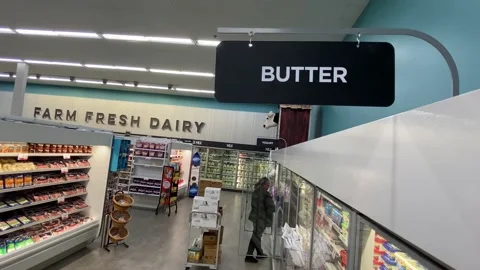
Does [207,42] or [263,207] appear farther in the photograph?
[207,42]

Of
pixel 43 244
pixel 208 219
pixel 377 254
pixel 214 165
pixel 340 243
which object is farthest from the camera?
pixel 214 165

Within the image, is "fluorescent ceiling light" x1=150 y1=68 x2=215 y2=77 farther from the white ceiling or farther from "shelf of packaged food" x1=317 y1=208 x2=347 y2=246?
"shelf of packaged food" x1=317 y1=208 x2=347 y2=246

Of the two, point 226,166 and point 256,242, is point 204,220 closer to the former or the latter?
point 256,242

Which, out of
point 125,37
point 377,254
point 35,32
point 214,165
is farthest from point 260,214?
point 214,165

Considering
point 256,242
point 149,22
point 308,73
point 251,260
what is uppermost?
point 149,22

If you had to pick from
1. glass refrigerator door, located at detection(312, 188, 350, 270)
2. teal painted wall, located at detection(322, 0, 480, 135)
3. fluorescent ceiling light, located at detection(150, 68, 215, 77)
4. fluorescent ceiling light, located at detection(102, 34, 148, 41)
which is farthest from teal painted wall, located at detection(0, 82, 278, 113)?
glass refrigerator door, located at detection(312, 188, 350, 270)

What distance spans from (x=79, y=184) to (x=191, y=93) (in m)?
10.0

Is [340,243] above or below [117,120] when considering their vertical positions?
below

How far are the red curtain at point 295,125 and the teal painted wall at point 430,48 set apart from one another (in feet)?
24.6

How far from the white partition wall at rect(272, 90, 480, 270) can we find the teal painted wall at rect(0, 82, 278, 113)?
15185mm

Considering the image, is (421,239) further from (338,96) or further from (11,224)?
(11,224)

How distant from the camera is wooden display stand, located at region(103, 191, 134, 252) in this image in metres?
6.38

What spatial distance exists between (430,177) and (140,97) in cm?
1735

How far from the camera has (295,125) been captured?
40.2 ft
